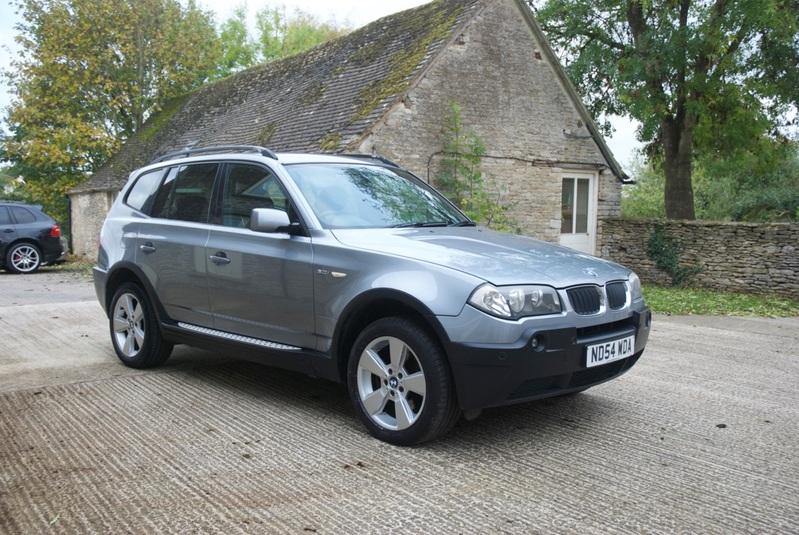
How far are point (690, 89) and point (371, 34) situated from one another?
917 cm

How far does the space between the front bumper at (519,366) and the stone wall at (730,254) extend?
39.1 ft

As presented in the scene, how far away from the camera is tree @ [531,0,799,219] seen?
1867 centimetres

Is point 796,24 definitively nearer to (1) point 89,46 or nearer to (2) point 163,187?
(2) point 163,187

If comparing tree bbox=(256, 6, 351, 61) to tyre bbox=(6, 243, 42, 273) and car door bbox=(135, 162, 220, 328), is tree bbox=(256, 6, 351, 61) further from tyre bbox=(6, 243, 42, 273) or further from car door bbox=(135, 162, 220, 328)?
car door bbox=(135, 162, 220, 328)

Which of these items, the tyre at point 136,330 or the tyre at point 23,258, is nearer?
the tyre at point 136,330

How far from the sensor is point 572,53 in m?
23.9

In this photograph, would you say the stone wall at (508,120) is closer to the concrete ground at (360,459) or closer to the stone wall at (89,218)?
the concrete ground at (360,459)

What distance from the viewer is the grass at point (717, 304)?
11570 millimetres

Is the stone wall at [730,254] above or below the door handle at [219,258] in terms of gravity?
below

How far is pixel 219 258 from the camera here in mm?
5219

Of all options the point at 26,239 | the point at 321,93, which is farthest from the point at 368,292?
the point at 26,239

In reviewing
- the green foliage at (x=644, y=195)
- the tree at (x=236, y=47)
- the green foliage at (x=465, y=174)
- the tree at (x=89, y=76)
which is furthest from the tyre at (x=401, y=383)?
the tree at (x=236, y=47)

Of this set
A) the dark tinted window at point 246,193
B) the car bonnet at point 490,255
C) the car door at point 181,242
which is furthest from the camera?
the car door at point 181,242

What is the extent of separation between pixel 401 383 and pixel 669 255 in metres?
13.8
